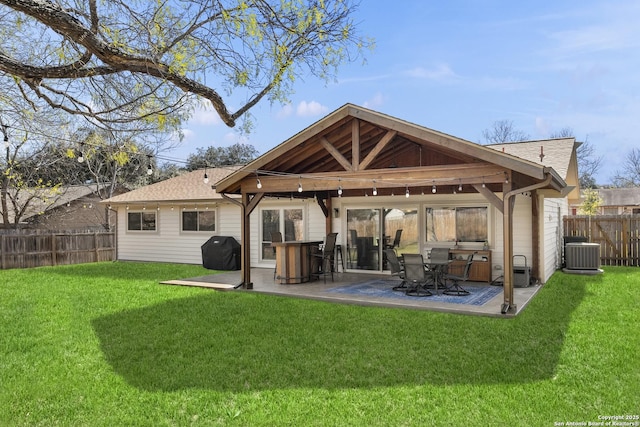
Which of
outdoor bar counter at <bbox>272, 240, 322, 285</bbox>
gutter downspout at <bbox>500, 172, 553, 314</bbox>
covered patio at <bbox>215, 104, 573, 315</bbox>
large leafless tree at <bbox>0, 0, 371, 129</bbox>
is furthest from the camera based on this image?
outdoor bar counter at <bbox>272, 240, 322, 285</bbox>

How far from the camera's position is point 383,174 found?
7.65 metres

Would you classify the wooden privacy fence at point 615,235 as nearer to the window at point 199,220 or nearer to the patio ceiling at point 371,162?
the patio ceiling at point 371,162

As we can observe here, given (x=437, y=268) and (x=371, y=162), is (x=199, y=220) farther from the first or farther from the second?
(x=437, y=268)

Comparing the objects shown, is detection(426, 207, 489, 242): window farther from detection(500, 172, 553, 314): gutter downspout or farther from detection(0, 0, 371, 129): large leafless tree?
detection(0, 0, 371, 129): large leafless tree

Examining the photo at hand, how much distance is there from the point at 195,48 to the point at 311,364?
416cm

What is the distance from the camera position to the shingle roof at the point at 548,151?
34.6ft

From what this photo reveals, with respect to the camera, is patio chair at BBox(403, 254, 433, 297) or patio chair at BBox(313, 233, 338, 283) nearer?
patio chair at BBox(403, 254, 433, 297)

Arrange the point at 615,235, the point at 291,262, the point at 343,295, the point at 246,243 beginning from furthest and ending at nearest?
the point at 615,235 → the point at 291,262 → the point at 246,243 → the point at 343,295

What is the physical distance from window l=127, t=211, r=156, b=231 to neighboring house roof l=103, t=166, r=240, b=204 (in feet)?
2.03

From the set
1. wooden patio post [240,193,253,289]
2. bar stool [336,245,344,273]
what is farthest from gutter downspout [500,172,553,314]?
bar stool [336,245,344,273]

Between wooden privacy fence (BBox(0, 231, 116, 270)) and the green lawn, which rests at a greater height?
wooden privacy fence (BBox(0, 231, 116, 270))

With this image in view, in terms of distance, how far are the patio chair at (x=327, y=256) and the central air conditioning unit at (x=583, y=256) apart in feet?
21.2

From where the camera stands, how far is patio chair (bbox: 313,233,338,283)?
33.3ft

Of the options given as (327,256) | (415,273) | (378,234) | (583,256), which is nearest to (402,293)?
(415,273)
